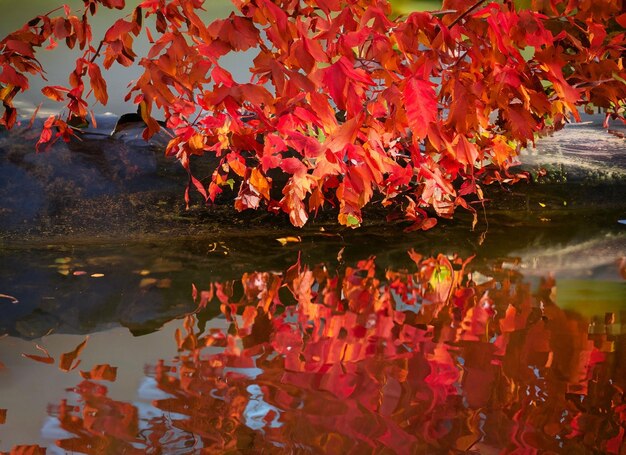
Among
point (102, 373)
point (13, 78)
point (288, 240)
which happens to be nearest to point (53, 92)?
point (13, 78)

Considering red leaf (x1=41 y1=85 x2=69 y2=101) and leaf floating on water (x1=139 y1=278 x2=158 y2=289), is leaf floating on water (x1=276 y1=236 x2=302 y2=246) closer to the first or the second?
leaf floating on water (x1=139 y1=278 x2=158 y2=289)

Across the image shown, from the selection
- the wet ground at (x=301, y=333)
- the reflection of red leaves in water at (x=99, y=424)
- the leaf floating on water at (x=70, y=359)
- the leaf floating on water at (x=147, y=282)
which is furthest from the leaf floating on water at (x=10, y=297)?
the reflection of red leaves in water at (x=99, y=424)

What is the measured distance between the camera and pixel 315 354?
35.4 inches

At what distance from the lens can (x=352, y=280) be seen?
56.7 inches

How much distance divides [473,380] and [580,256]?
1071mm

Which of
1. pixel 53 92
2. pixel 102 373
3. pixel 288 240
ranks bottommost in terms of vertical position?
pixel 288 240

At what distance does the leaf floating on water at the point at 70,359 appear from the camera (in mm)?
881

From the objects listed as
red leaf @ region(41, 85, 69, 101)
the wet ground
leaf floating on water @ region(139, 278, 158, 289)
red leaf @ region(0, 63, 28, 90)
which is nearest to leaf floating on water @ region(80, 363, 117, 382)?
the wet ground

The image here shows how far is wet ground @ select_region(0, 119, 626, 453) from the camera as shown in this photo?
0.67 m

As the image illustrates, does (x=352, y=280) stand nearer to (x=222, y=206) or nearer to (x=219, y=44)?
(x=219, y=44)

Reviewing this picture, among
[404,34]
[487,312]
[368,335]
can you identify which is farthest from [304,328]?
[404,34]

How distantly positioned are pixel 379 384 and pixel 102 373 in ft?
1.12

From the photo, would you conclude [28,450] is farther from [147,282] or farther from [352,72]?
[147,282]

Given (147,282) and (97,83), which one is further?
(147,282)
